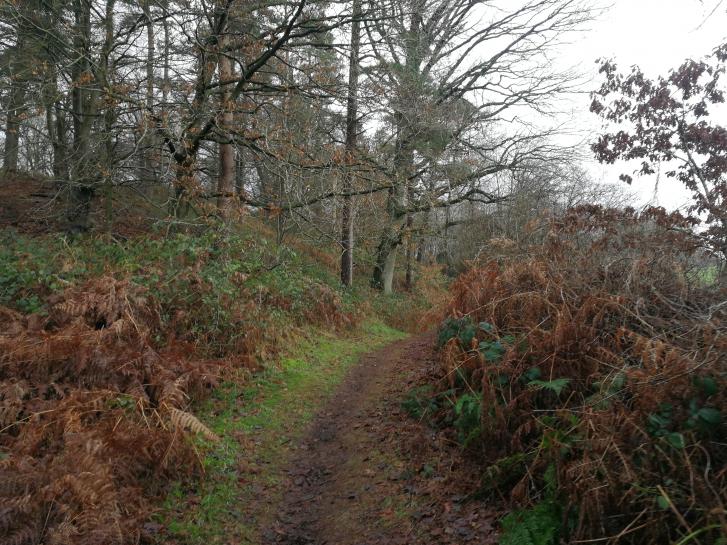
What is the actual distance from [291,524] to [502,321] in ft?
11.1

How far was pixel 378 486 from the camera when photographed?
5.06 metres

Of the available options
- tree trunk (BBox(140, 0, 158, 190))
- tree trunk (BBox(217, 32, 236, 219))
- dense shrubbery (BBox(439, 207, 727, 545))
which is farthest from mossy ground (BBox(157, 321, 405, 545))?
tree trunk (BBox(140, 0, 158, 190))

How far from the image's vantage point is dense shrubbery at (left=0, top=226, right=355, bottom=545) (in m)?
3.90

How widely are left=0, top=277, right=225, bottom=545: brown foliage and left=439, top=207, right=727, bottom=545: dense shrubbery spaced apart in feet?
10.2

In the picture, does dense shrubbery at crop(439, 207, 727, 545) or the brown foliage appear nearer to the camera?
dense shrubbery at crop(439, 207, 727, 545)

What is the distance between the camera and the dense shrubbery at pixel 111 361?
3.90 meters

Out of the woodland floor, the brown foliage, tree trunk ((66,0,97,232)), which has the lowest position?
the woodland floor

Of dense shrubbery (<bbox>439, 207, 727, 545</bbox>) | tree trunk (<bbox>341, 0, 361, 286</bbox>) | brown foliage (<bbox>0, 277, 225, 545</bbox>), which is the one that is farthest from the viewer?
tree trunk (<bbox>341, 0, 361, 286</bbox>)

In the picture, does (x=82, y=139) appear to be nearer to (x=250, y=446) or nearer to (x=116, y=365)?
(x=116, y=365)

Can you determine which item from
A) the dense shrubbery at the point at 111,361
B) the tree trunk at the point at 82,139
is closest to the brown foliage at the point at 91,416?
the dense shrubbery at the point at 111,361

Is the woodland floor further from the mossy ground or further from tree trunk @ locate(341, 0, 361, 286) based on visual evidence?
tree trunk @ locate(341, 0, 361, 286)

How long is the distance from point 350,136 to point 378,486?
1223 cm

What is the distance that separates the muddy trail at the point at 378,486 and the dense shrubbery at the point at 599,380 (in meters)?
0.36

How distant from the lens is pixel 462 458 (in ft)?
16.3
